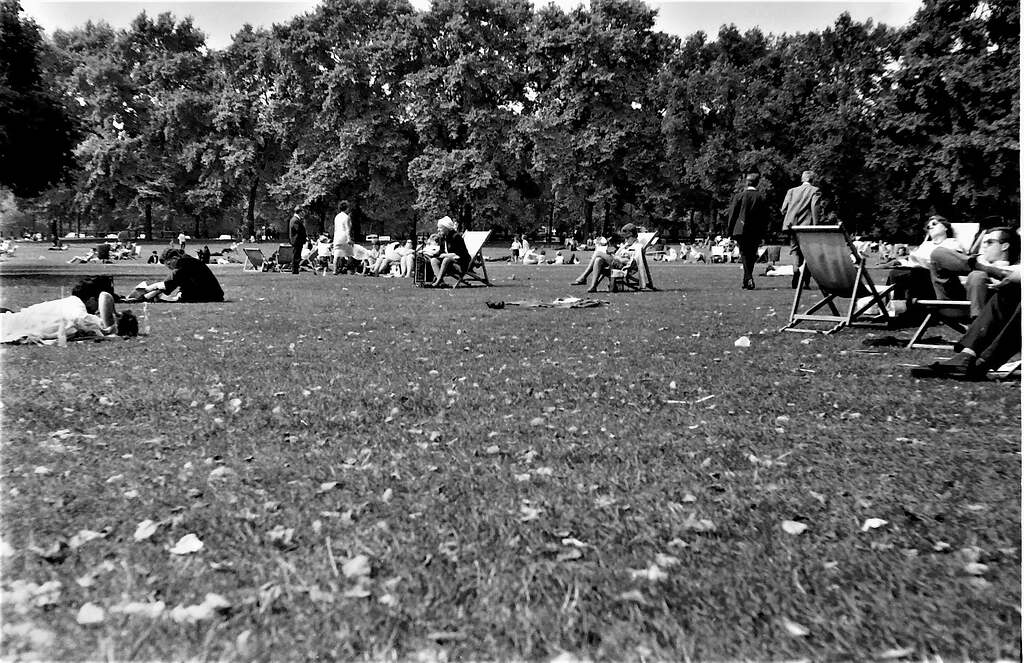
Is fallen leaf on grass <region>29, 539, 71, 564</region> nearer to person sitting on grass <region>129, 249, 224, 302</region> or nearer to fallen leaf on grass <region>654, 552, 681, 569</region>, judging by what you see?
fallen leaf on grass <region>654, 552, 681, 569</region>

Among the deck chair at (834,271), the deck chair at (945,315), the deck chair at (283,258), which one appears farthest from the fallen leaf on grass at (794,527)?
the deck chair at (283,258)

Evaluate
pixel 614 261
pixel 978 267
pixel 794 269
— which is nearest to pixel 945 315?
pixel 978 267

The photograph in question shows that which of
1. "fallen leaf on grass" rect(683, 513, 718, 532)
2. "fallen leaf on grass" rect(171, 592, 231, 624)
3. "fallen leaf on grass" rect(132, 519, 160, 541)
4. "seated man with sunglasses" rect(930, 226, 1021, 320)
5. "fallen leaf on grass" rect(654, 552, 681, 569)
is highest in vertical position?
"seated man with sunglasses" rect(930, 226, 1021, 320)

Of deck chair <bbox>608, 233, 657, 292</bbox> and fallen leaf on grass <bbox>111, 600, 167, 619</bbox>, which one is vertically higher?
deck chair <bbox>608, 233, 657, 292</bbox>

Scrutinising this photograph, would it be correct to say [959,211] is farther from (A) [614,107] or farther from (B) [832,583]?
(B) [832,583]

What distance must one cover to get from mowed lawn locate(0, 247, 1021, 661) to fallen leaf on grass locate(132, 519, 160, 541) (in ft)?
0.05

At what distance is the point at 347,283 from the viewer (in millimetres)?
22641

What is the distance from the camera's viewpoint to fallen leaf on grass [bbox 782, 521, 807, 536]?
140 inches

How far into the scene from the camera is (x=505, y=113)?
53.0 metres

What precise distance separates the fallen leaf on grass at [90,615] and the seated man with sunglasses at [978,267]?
23.8 ft

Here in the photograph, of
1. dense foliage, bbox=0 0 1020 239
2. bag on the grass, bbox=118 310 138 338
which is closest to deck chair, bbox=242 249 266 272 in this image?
dense foliage, bbox=0 0 1020 239

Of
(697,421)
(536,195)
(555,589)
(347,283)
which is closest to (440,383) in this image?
(697,421)

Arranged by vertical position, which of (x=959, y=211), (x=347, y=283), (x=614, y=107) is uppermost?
(x=614, y=107)

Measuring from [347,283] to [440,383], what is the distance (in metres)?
16.0
